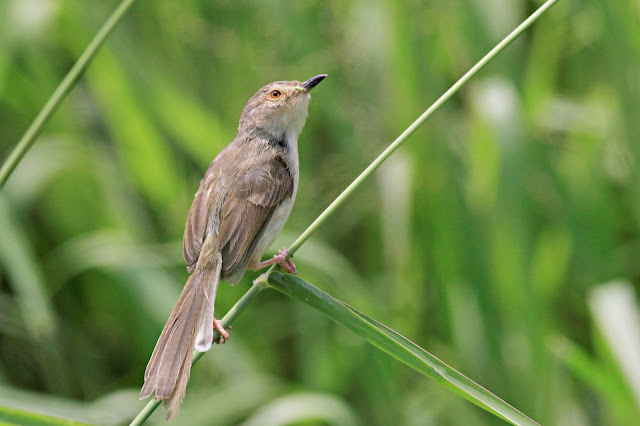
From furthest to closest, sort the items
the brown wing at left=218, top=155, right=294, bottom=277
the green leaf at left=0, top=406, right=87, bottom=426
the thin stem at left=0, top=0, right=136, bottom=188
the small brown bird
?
the brown wing at left=218, top=155, right=294, bottom=277, the small brown bird, the thin stem at left=0, top=0, right=136, bottom=188, the green leaf at left=0, top=406, right=87, bottom=426

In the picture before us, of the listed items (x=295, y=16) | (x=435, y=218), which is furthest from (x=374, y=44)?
(x=435, y=218)

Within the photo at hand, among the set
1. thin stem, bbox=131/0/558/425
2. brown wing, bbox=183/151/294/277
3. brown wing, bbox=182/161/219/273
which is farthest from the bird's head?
thin stem, bbox=131/0/558/425

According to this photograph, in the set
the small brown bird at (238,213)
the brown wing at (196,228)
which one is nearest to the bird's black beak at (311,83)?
the small brown bird at (238,213)

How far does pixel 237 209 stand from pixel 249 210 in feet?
0.14

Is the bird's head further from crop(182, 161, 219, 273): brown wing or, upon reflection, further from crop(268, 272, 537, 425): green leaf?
crop(268, 272, 537, 425): green leaf

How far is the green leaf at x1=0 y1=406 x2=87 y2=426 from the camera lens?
1360mm

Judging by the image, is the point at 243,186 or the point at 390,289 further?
the point at 390,289

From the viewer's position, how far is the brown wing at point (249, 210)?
240 cm

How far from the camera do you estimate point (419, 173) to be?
3695mm

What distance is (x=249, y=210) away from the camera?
250 cm

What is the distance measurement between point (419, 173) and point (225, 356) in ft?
4.43

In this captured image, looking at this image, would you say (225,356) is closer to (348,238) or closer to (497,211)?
(348,238)

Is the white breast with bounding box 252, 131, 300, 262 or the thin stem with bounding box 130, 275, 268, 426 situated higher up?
the white breast with bounding box 252, 131, 300, 262

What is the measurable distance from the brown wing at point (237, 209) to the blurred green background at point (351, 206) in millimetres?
807
